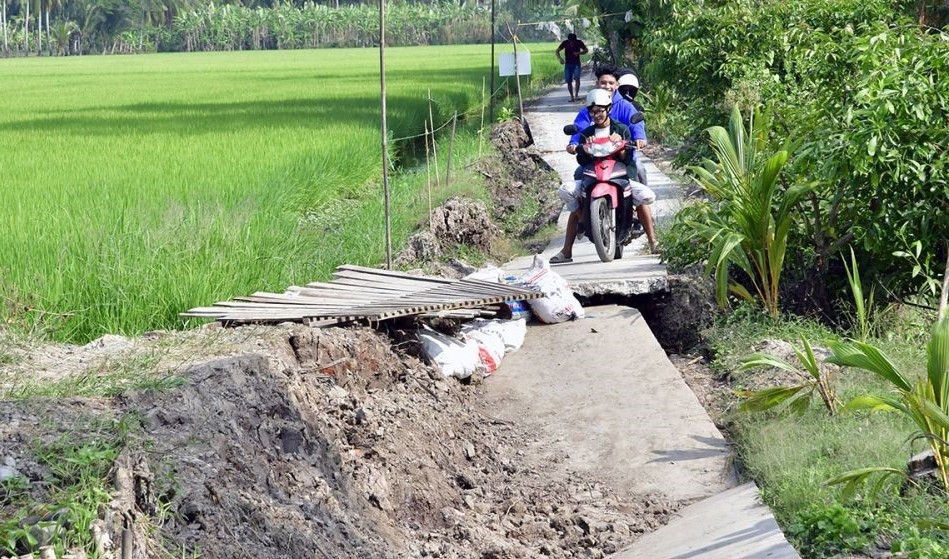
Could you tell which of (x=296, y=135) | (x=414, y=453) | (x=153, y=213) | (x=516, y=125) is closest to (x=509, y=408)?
(x=414, y=453)

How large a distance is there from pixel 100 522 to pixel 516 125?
16.0 metres

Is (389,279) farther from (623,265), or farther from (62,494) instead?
(62,494)

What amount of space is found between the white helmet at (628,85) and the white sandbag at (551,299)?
3254 mm

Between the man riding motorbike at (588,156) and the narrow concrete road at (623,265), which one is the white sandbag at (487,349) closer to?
the narrow concrete road at (623,265)

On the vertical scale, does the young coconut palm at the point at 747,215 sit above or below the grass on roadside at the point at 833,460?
above

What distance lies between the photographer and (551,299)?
741 centimetres

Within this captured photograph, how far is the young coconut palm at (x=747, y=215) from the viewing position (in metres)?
6.83

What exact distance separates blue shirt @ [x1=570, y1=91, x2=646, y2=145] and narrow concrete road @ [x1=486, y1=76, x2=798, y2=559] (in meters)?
0.89

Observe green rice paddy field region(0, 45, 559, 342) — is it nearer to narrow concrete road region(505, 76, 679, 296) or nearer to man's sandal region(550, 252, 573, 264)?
man's sandal region(550, 252, 573, 264)

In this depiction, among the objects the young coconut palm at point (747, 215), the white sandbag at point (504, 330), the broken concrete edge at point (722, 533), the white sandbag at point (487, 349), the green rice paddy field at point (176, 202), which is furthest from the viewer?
the white sandbag at point (504, 330)

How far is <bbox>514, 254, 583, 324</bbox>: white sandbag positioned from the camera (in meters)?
7.38

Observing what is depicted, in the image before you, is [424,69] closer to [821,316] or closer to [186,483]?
[821,316]

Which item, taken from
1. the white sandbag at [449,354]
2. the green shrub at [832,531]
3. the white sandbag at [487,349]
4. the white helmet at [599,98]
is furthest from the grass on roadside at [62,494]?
the white helmet at [599,98]

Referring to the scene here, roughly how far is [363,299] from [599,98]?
2.64 meters
